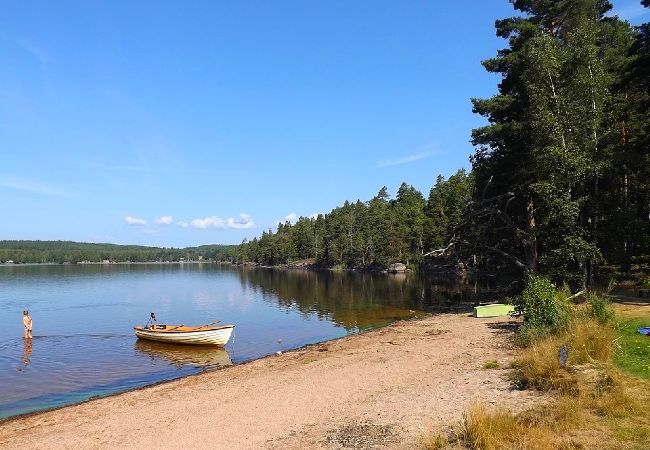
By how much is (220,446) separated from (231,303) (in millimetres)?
50094

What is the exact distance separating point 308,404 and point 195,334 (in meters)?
18.5

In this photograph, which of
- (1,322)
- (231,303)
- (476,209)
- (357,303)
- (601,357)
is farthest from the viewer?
(231,303)

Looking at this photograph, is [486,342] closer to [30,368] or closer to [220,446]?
[220,446]

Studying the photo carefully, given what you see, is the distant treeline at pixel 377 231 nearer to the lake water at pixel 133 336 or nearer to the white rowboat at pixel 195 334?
the lake water at pixel 133 336

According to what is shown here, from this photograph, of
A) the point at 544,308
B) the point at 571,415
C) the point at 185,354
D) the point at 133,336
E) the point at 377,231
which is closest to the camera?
the point at 571,415

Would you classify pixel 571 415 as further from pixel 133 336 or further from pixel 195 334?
pixel 133 336

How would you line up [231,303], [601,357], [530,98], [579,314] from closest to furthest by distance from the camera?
[601,357] < [579,314] < [530,98] < [231,303]

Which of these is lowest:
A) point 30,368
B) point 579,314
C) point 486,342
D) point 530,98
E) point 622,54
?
point 30,368

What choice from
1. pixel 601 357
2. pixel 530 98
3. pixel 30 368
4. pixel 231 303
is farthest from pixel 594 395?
pixel 231 303

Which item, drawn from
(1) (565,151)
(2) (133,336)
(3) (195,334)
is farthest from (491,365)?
(2) (133,336)

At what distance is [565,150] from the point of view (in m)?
23.6

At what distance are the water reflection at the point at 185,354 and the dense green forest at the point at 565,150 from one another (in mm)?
13443

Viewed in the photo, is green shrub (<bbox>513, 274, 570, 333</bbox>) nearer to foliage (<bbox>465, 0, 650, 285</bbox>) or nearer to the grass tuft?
the grass tuft

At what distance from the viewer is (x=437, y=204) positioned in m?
109
